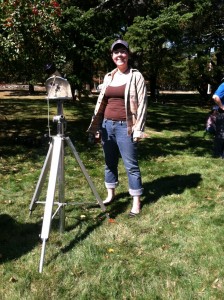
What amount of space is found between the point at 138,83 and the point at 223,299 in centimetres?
246

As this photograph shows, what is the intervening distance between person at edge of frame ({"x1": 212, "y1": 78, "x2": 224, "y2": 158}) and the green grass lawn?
61cm

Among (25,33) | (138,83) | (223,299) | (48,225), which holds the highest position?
(25,33)

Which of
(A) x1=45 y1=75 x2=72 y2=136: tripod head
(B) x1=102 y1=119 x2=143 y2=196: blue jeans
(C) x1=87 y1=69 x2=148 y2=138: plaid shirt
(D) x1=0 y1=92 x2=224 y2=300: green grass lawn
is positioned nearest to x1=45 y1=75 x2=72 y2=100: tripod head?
(A) x1=45 y1=75 x2=72 y2=136: tripod head

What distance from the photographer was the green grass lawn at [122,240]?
3.41 m

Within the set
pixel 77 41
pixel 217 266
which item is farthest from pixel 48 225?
pixel 77 41

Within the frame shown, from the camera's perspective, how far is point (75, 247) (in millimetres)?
4062

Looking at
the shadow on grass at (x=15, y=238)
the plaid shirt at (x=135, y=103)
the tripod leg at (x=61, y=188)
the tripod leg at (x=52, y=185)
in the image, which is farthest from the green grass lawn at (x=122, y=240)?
the plaid shirt at (x=135, y=103)

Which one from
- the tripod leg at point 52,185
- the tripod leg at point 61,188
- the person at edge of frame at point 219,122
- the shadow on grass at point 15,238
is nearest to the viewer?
the tripod leg at point 52,185

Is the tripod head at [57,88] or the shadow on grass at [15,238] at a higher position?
the tripod head at [57,88]

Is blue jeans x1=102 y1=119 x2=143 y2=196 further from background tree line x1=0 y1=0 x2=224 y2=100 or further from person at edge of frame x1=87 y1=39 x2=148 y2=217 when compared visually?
Answer: background tree line x1=0 y1=0 x2=224 y2=100

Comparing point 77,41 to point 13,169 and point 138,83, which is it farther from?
point 138,83

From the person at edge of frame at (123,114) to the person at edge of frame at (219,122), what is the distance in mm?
2994

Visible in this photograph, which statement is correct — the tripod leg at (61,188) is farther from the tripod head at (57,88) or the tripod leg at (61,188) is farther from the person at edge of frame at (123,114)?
the person at edge of frame at (123,114)

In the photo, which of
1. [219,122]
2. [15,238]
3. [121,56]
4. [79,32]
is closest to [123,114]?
[121,56]
